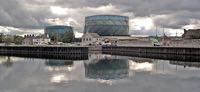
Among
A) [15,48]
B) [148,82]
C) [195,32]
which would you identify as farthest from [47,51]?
[148,82]

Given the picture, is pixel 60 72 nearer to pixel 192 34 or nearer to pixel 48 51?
pixel 48 51

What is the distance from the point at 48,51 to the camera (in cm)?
11081

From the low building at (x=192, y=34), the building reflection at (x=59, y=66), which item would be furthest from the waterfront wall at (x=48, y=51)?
the low building at (x=192, y=34)

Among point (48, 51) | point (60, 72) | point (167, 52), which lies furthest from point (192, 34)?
point (60, 72)

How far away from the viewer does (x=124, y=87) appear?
3078 cm

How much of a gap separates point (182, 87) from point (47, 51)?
275ft

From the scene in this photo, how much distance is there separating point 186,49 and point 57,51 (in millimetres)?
38609

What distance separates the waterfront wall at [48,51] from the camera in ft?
315

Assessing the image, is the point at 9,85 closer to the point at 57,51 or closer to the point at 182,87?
the point at 182,87

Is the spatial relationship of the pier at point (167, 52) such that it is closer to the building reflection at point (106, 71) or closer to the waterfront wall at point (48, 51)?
the waterfront wall at point (48, 51)

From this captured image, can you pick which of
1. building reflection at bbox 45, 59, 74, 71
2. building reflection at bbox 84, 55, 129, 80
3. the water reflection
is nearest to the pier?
building reflection at bbox 84, 55, 129, 80

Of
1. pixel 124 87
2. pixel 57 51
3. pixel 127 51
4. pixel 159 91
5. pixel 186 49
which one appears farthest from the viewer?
pixel 127 51

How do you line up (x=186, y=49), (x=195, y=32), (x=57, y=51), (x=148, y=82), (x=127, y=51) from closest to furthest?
(x=148, y=82), (x=186, y=49), (x=57, y=51), (x=127, y=51), (x=195, y=32)

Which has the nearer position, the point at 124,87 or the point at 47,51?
the point at 124,87
